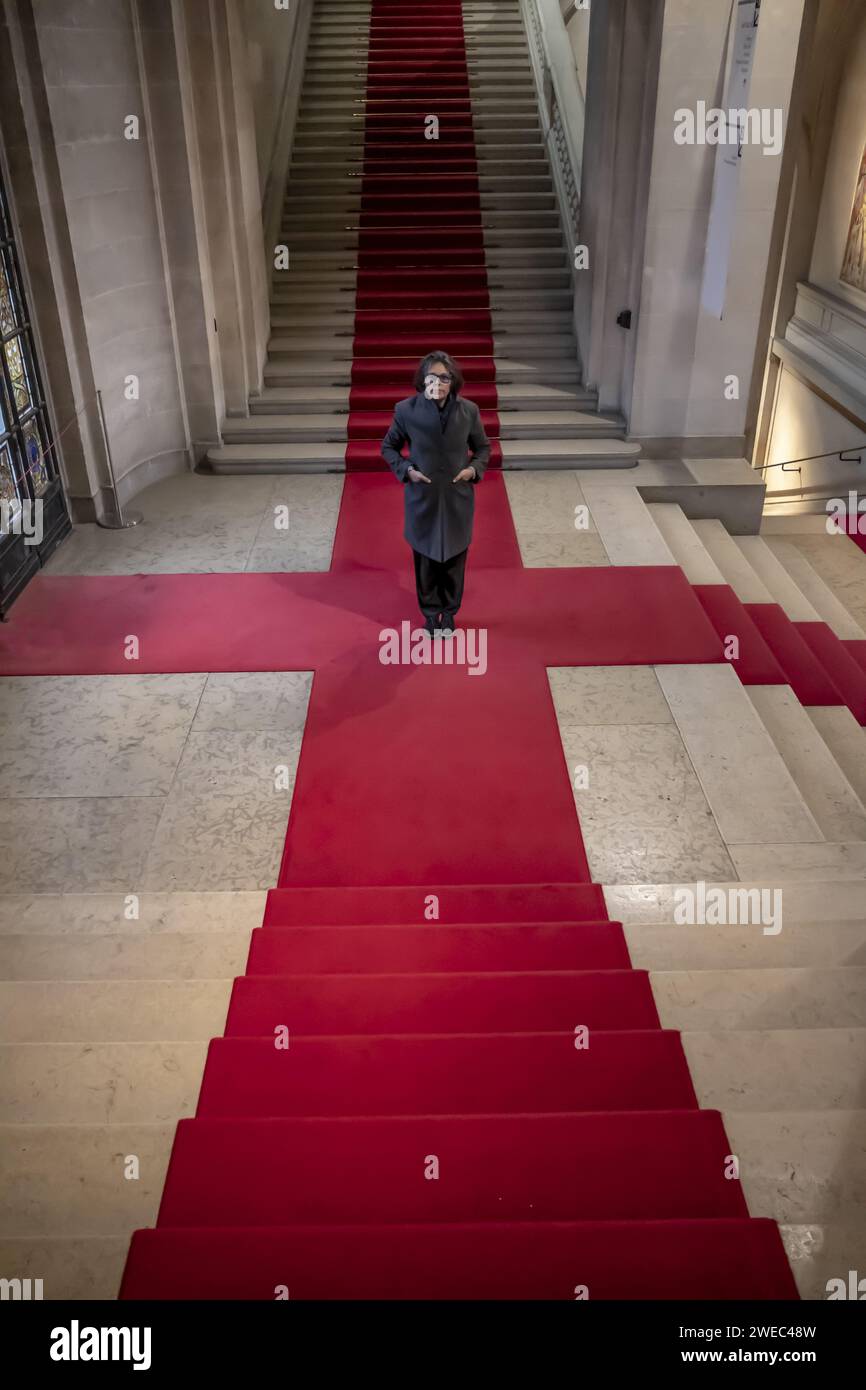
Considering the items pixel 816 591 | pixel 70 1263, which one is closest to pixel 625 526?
pixel 816 591

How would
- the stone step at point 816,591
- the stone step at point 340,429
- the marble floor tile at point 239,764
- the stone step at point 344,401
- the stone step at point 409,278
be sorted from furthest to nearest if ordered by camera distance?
1. the stone step at point 409,278
2. the stone step at point 344,401
3. the stone step at point 340,429
4. the stone step at point 816,591
5. the marble floor tile at point 239,764

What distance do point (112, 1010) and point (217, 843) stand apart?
4.33 feet

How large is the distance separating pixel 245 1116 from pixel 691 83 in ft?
25.6

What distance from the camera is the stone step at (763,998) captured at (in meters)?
3.66

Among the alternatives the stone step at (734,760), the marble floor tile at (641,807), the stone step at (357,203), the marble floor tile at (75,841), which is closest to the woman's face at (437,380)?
the marble floor tile at (641,807)

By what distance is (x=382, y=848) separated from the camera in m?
5.01

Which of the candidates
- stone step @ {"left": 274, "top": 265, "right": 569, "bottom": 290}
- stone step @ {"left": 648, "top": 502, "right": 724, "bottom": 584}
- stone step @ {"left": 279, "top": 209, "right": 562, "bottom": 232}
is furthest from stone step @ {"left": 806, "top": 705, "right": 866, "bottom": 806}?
stone step @ {"left": 279, "top": 209, "right": 562, "bottom": 232}

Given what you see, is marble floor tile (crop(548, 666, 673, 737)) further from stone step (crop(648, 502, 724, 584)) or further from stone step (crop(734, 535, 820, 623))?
stone step (crop(734, 535, 820, 623))

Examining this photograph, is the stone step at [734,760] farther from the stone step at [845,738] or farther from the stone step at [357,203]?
the stone step at [357,203]

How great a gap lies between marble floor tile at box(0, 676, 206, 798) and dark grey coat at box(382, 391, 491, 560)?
158 cm

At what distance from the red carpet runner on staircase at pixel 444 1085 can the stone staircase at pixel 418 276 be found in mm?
4318

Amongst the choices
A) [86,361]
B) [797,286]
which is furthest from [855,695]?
[797,286]

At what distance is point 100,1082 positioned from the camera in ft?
11.1

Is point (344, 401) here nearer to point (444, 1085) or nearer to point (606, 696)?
point (606, 696)
